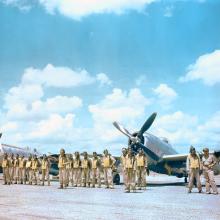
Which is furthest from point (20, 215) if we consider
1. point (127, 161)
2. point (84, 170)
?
point (84, 170)

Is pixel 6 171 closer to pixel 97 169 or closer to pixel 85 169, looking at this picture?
pixel 85 169

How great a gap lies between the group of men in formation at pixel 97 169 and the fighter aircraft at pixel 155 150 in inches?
86.6

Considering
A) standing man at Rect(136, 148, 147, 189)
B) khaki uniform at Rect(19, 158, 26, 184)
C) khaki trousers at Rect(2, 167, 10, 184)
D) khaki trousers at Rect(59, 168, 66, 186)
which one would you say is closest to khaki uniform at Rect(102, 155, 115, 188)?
standing man at Rect(136, 148, 147, 189)

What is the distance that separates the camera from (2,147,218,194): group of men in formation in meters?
19.0

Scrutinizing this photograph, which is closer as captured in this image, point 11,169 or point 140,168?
point 140,168

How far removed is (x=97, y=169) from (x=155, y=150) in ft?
15.2

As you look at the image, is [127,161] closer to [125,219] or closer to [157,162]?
[157,162]

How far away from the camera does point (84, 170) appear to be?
24.5 metres

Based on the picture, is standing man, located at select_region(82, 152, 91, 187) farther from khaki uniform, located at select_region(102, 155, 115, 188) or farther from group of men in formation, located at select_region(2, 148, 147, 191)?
khaki uniform, located at select_region(102, 155, 115, 188)

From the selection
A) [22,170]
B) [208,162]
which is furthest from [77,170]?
[208,162]

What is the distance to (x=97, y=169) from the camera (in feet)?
78.8

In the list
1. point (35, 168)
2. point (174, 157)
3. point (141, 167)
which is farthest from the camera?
point (174, 157)

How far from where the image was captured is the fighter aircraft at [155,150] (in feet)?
86.0

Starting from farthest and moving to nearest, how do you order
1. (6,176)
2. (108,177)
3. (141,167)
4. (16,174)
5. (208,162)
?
(16,174)
(6,176)
(108,177)
(141,167)
(208,162)
